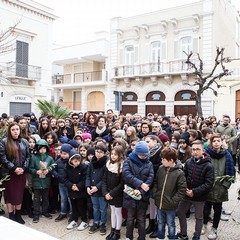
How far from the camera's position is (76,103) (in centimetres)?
2923

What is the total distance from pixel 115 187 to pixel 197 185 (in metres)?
1.28

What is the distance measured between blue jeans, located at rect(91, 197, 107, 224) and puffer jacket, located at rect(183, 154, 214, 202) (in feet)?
4.86

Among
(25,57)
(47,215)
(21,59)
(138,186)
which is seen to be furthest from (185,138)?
(25,57)

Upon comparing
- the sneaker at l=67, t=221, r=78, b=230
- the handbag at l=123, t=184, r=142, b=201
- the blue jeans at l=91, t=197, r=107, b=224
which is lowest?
the sneaker at l=67, t=221, r=78, b=230

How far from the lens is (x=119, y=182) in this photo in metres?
4.72

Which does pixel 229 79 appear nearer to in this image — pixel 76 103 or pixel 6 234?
pixel 76 103

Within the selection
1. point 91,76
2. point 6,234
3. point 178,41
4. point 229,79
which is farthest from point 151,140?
point 91,76

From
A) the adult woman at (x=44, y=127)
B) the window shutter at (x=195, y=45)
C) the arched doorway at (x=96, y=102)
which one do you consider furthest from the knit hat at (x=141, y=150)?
the arched doorway at (x=96, y=102)

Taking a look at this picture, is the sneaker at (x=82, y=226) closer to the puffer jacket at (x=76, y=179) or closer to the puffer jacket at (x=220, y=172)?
the puffer jacket at (x=76, y=179)

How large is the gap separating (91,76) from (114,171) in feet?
77.3

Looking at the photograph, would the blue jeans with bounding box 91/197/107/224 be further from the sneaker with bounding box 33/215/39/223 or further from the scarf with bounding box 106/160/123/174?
the sneaker with bounding box 33/215/39/223

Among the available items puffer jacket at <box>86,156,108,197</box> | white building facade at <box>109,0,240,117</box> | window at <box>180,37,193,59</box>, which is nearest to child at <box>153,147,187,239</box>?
puffer jacket at <box>86,156,108,197</box>

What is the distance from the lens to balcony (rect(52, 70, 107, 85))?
88.9 feet

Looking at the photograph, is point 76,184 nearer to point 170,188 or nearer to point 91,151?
point 91,151
